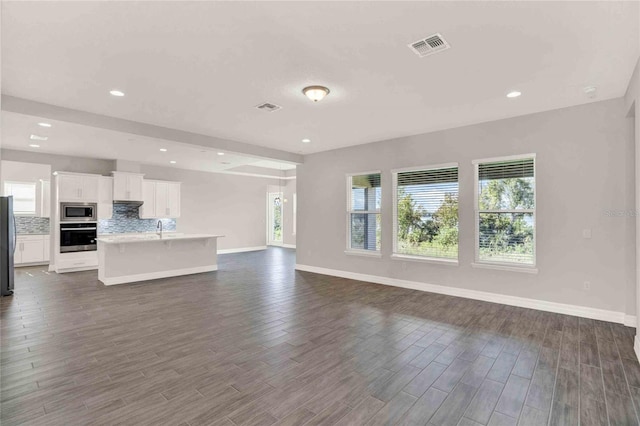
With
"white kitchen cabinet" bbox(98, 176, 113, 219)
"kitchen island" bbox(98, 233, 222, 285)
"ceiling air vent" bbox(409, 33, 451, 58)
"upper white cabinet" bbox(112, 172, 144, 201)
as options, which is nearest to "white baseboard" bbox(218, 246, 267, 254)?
"upper white cabinet" bbox(112, 172, 144, 201)

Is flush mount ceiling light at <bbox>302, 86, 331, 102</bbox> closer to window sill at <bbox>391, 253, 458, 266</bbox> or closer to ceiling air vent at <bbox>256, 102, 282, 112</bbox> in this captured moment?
ceiling air vent at <bbox>256, 102, 282, 112</bbox>

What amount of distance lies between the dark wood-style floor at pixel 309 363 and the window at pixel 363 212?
5.89 ft

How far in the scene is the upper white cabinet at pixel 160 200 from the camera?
898 centimetres

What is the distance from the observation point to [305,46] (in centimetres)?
279

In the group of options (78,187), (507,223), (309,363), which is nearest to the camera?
(309,363)

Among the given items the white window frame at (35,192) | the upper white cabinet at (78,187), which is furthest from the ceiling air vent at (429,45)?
the white window frame at (35,192)

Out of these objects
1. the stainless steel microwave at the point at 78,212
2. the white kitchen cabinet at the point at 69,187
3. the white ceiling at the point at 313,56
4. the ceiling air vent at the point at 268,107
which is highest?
the ceiling air vent at the point at 268,107

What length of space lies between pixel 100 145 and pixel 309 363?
6.42m

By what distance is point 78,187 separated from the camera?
7.69 m

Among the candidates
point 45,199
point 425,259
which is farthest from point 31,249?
point 425,259

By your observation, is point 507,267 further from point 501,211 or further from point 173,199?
point 173,199

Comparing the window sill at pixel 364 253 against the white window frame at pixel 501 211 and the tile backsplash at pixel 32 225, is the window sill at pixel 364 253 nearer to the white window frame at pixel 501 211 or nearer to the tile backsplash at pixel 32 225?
the white window frame at pixel 501 211

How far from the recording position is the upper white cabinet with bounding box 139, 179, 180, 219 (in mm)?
8984

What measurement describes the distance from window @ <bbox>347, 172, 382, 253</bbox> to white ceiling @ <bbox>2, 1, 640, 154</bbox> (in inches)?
83.0
